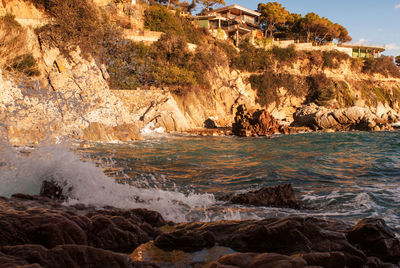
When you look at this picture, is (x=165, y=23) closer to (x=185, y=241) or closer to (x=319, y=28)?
(x=319, y=28)

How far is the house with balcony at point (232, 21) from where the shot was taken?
43.2 m

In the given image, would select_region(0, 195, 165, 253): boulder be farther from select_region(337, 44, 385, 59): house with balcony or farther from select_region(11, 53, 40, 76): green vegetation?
select_region(337, 44, 385, 59): house with balcony

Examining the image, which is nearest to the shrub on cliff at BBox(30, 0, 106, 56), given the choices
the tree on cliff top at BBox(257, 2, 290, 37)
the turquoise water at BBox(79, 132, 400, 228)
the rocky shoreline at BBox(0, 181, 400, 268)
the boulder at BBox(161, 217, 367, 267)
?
the turquoise water at BBox(79, 132, 400, 228)

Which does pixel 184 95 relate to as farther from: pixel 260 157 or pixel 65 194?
pixel 65 194

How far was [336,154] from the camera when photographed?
42.4 feet

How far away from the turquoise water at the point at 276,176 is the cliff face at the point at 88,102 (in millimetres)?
3006

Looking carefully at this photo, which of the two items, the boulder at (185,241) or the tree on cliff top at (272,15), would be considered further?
the tree on cliff top at (272,15)

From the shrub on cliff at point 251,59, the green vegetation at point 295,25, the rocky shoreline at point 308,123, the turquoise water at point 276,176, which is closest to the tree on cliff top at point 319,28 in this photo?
the green vegetation at point 295,25

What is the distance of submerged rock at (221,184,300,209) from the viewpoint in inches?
219

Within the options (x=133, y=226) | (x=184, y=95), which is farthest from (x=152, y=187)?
(x=184, y=95)

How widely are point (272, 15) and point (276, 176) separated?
46.4 m

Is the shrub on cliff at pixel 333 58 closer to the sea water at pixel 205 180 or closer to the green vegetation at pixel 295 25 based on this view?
the green vegetation at pixel 295 25

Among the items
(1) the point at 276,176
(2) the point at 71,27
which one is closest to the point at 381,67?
(2) the point at 71,27

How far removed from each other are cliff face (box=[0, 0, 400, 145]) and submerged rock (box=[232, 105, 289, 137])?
4.54 m
